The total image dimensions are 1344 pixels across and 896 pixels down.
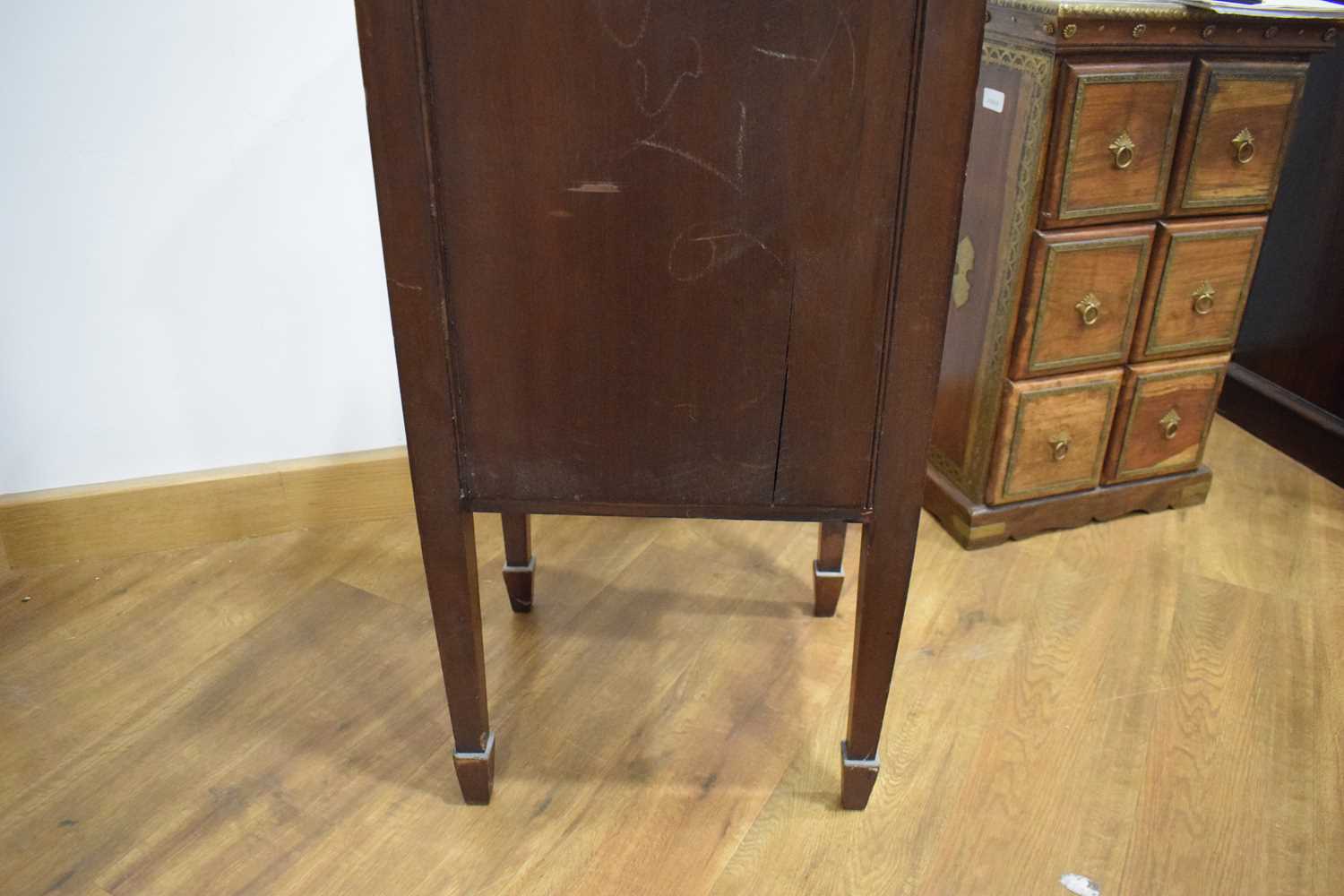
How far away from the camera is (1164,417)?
1.73 meters

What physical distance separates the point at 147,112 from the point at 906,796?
1286 millimetres

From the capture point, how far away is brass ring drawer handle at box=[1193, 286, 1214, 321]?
5.31 ft

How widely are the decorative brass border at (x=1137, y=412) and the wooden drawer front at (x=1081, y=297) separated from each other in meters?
0.09

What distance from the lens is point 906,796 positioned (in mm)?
1248

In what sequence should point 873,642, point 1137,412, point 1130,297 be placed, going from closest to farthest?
point 873,642, point 1130,297, point 1137,412

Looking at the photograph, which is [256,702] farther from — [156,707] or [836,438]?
[836,438]

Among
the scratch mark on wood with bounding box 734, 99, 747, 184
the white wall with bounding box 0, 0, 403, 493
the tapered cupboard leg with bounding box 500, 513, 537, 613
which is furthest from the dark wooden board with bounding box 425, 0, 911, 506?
the white wall with bounding box 0, 0, 403, 493

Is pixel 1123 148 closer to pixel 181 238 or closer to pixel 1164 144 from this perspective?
pixel 1164 144

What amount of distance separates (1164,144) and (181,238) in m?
1.36

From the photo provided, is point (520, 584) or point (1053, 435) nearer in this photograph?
point (520, 584)

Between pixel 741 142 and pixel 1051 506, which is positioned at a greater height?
pixel 741 142

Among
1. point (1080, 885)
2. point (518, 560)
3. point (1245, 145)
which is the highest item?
point (1245, 145)

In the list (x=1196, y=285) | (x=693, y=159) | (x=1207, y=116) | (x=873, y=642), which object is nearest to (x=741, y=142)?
(x=693, y=159)

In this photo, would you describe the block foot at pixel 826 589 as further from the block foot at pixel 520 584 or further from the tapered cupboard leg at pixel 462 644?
the tapered cupboard leg at pixel 462 644
